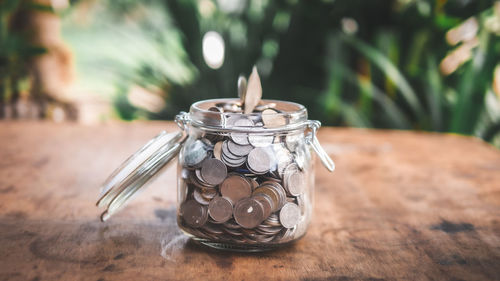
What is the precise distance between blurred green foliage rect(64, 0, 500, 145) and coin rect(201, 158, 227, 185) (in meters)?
1.71

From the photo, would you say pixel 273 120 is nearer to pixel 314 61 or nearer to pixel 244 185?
pixel 244 185

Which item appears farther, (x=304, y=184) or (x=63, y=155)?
(x=63, y=155)

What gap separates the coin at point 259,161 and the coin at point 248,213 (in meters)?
0.04

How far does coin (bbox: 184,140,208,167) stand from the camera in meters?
0.56

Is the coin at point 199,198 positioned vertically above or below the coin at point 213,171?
below

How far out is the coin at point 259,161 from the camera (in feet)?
1.73

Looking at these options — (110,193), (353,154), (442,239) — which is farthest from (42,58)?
(442,239)

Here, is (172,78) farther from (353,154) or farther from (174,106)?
(353,154)

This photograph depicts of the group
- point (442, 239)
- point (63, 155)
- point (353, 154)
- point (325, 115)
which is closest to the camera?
point (442, 239)

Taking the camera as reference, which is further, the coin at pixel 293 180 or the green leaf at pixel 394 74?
the green leaf at pixel 394 74

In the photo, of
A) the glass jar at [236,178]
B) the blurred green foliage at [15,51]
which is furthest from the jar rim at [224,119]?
the blurred green foliage at [15,51]

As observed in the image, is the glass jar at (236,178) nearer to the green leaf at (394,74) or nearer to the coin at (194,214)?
the coin at (194,214)

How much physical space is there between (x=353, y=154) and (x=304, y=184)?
0.62 metres

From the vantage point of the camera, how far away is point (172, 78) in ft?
8.07
